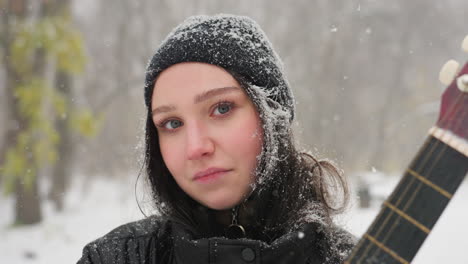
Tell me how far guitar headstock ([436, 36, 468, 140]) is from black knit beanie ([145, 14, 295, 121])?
76 centimetres

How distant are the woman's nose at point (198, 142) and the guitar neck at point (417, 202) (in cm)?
64

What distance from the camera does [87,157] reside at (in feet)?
63.4

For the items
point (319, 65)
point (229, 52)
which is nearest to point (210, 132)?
point (229, 52)

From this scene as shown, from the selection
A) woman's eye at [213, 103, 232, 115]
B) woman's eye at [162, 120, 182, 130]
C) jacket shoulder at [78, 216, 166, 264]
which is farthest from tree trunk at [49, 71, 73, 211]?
woman's eye at [213, 103, 232, 115]

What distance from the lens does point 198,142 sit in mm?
1558

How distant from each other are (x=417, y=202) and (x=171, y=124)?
0.94 metres

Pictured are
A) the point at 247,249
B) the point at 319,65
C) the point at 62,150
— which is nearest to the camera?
the point at 247,249

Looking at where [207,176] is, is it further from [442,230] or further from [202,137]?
[442,230]

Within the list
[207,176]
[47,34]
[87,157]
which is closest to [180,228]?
[207,176]

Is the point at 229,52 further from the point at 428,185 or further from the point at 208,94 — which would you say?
the point at 428,185

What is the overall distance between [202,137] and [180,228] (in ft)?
1.26

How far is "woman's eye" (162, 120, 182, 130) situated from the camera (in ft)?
5.57

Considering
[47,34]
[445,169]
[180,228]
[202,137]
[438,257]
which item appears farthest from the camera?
[47,34]

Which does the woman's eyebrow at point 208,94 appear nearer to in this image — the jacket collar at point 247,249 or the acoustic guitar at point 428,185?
the jacket collar at point 247,249
